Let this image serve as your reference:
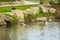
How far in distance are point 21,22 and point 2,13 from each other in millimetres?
2656

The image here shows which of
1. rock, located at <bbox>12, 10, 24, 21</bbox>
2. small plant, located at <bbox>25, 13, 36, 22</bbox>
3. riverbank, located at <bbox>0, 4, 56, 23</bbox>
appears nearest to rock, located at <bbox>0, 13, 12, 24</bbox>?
riverbank, located at <bbox>0, 4, 56, 23</bbox>

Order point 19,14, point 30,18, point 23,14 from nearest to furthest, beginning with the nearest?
point 19,14 → point 23,14 → point 30,18

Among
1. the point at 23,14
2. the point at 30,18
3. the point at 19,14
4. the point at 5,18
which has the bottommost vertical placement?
the point at 30,18

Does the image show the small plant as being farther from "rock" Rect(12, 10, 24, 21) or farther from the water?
the water

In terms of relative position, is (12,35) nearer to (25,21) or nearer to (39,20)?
(25,21)

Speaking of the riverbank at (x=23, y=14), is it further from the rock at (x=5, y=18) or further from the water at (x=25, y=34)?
the water at (x=25, y=34)

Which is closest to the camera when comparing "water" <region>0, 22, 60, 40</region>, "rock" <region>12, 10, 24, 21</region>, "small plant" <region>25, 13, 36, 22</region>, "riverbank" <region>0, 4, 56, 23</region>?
"water" <region>0, 22, 60, 40</region>

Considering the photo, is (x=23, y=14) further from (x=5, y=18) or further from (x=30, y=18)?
(x=5, y=18)

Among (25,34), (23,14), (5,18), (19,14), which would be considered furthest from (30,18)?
(25,34)

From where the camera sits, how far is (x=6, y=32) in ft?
114

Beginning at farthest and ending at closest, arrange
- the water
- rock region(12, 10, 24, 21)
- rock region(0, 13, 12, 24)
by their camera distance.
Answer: rock region(12, 10, 24, 21) < rock region(0, 13, 12, 24) < the water

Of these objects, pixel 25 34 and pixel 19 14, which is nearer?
pixel 25 34

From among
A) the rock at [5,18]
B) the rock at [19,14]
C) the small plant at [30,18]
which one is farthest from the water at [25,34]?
the small plant at [30,18]

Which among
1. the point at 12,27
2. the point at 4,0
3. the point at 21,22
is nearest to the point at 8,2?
the point at 4,0
